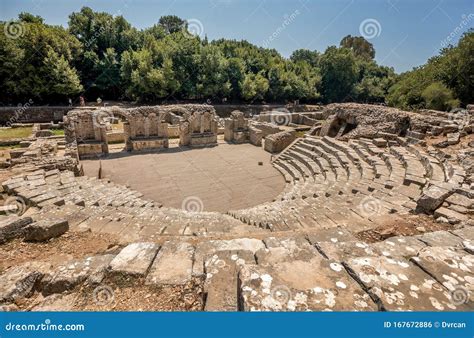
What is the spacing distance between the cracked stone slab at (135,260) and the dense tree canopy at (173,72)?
23.8 meters

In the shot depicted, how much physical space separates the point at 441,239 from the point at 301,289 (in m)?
3.11

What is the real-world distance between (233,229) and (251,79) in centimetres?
3595

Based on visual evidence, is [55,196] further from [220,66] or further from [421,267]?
[220,66]

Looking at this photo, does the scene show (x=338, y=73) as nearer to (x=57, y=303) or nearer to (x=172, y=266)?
(x=172, y=266)

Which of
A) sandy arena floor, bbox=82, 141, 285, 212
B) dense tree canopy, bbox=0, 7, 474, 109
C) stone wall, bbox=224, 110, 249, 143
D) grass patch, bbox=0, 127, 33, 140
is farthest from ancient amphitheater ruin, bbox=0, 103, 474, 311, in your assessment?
dense tree canopy, bbox=0, 7, 474, 109

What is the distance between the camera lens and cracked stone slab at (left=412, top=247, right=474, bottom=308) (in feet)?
8.38

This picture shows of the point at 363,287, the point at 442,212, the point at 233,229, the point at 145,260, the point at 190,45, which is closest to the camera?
the point at 363,287

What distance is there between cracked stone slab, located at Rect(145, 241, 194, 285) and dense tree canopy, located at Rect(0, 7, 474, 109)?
76.9 feet

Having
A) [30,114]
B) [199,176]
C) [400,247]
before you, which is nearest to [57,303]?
[400,247]

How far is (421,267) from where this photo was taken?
9.11 feet

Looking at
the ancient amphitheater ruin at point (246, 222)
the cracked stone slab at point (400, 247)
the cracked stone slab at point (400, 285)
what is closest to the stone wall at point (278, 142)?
the ancient amphitheater ruin at point (246, 222)

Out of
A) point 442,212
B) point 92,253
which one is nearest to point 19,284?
point 92,253

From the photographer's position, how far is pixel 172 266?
10.7ft

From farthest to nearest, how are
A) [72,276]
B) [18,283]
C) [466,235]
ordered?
[466,235]
[72,276]
[18,283]
